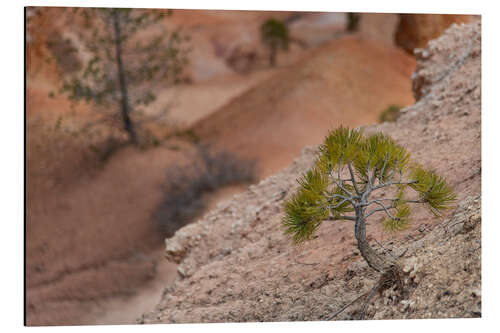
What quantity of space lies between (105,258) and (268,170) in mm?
1849

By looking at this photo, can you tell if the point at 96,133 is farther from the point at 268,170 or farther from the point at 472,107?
the point at 472,107

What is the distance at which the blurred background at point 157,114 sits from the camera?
498 cm

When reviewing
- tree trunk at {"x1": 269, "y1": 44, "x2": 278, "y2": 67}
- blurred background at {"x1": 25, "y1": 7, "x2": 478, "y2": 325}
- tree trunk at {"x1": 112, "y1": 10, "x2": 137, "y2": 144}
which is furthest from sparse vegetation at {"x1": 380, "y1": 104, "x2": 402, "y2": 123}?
tree trunk at {"x1": 112, "y1": 10, "x2": 137, "y2": 144}

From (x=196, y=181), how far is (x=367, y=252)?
11.4 feet

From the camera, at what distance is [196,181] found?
614cm

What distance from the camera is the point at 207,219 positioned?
4562 mm

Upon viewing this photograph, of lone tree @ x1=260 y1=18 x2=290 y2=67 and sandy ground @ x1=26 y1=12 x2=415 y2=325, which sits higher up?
lone tree @ x1=260 y1=18 x2=290 y2=67

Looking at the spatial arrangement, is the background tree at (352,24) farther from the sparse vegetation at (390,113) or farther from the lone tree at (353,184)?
the lone tree at (353,184)

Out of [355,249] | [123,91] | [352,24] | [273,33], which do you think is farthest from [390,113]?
[355,249]

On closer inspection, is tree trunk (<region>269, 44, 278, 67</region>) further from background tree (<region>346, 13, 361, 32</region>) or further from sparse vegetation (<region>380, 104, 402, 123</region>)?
sparse vegetation (<region>380, 104, 402, 123</region>)

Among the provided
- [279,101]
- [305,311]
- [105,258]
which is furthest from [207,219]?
[279,101]

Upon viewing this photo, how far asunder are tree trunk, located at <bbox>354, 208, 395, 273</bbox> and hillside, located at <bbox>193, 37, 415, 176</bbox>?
3334mm

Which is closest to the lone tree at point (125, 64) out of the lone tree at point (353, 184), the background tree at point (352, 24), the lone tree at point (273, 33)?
the lone tree at point (273, 33)

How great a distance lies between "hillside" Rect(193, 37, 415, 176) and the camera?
261 inches
